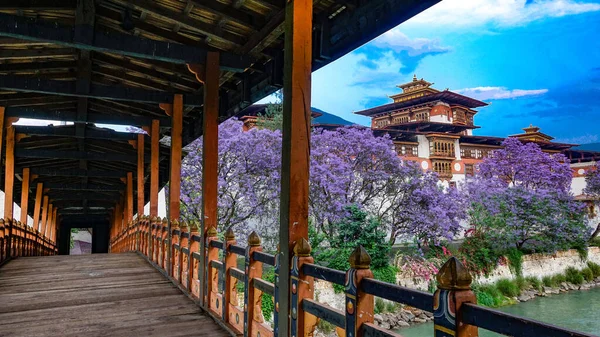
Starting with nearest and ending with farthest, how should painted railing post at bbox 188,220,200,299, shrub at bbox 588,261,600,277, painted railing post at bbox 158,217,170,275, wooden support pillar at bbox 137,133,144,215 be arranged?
painted railing post at bbox 188,220,200,299
painted railing post at bbox 158,217,170,275
wooden support pillar at bbox 137,133,144,215
shrub at bbox 588,261,600,277

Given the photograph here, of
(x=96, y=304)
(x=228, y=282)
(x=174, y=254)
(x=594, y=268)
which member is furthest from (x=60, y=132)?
(x=594, y=268)

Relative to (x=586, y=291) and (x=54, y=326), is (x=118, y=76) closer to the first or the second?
(x=54, y=326)

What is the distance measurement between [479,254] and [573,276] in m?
7.04

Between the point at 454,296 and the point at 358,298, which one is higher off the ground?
the point at 454,296

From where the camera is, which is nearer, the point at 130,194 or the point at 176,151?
the point at 176,151

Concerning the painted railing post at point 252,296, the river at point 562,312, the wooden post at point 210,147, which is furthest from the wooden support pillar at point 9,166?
the river at point 562,312

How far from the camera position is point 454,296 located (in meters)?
1.71

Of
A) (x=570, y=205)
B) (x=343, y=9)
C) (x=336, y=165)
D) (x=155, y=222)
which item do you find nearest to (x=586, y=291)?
(x=570, y=205)

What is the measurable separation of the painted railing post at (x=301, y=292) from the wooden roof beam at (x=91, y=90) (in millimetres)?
5778

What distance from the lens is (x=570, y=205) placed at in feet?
74.2

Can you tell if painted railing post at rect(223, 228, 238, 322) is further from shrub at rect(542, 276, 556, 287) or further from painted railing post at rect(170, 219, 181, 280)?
shrub at rect(542, 276, 556, 287)

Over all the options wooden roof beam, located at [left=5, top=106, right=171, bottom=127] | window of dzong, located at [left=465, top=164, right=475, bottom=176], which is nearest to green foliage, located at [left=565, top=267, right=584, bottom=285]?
window of dzong, located at [left=465, top=164, right=475, bottom=176]

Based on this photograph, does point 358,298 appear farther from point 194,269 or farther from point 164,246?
point 164,246

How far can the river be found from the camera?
51.9 feet
